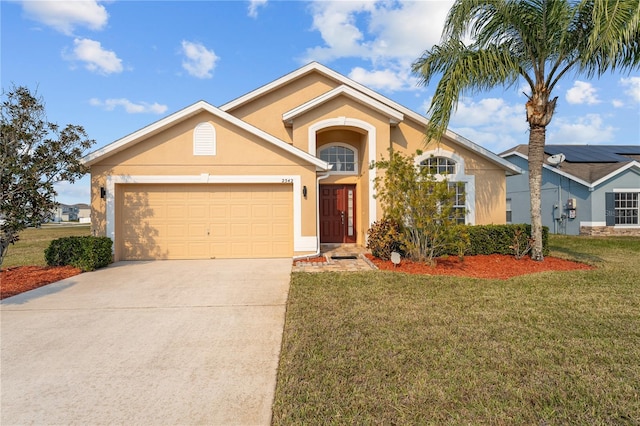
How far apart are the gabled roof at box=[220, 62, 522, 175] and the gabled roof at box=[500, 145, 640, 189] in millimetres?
6330

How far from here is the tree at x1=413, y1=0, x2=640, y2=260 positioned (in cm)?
884

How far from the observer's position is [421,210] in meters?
8.86

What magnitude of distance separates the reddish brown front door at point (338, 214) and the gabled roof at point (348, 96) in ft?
9.57

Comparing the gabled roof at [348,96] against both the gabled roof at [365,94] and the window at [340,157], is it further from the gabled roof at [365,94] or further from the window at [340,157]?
the window at [340,157]

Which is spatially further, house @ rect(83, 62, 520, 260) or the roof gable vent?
the roof gable vent

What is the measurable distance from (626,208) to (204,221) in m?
21.3

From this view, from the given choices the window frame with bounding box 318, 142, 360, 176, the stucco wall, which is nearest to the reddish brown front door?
the window frame with bounding box 318, 142, 360, 176

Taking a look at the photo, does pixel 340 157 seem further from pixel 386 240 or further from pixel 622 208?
pixel 622 208

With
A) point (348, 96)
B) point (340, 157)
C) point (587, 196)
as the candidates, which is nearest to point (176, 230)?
point (340, 157)

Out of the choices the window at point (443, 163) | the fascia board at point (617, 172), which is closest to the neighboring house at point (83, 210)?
the window at point (443, 163)

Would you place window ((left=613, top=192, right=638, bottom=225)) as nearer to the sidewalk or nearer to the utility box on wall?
the utility box on wall

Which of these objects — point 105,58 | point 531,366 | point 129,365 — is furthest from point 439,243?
point 105,58

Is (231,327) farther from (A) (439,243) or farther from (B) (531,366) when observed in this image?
(A) (439,243)

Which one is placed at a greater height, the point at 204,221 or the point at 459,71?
the point at 459,71
